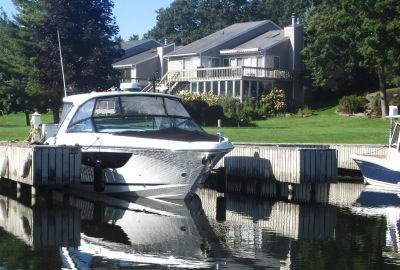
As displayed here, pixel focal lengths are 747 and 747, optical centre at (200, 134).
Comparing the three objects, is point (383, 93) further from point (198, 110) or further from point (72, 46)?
point (72, 46)

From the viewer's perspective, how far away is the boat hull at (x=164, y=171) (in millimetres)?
19438

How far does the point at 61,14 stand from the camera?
167 feet

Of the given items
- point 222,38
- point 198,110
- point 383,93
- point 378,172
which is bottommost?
point 378,172

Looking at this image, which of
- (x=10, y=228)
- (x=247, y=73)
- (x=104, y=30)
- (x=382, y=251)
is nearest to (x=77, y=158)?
(x=10, y=228)

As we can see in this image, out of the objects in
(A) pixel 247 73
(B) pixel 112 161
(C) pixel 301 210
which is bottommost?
(C) pixel 301 210

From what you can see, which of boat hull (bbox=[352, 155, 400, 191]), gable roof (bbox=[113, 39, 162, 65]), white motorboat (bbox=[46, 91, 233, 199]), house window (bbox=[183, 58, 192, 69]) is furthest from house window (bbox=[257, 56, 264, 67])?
white motorboat (bbox=[46, 91, 233, 199])

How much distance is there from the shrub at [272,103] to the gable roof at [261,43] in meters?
7.20

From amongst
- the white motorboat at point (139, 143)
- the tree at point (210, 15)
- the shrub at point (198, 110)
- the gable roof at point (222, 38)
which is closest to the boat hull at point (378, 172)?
the white motorboat at point (139, 143)

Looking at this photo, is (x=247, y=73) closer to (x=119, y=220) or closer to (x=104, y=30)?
(x=104, y=30)

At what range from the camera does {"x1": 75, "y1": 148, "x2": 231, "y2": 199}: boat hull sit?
19438 mm

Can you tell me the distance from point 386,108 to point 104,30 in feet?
67.5

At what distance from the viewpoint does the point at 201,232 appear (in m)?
15.7

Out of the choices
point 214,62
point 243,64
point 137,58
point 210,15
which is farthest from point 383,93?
point 210,15

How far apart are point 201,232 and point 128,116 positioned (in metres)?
6.83
